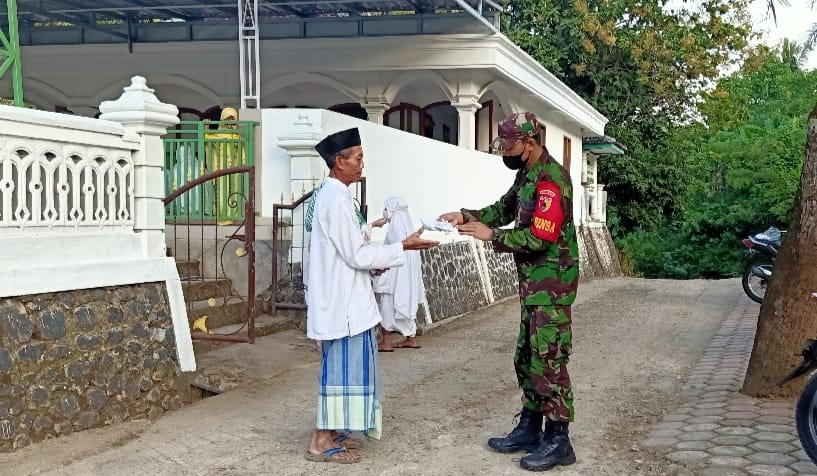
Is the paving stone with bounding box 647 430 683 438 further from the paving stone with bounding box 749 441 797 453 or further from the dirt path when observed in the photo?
the paving stone with bounding box 749 441 797 453

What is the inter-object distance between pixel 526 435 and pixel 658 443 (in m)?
0.85

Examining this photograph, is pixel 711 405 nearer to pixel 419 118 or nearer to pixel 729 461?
pixel 729 461

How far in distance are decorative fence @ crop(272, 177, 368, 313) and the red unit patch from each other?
4.89m

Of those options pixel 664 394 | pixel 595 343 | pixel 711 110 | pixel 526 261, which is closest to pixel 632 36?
pixel 711 110

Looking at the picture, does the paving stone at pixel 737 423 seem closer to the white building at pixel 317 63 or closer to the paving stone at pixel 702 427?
the paving stone at pixel 702 427

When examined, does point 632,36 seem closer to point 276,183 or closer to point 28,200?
→ point 276,183

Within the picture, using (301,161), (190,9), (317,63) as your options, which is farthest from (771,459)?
(190,9)

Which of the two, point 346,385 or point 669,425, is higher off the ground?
point 346,385

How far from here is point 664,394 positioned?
6809mm

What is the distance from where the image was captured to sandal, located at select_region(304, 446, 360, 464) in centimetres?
483

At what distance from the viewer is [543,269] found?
15.2 feet

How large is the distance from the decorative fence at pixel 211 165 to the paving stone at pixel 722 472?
6.09m

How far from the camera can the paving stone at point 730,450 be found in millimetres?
4862

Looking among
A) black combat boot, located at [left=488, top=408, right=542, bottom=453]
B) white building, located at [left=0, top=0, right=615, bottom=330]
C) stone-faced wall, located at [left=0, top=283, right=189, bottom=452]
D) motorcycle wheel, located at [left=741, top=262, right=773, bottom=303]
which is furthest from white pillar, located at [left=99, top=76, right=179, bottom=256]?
motorcycle wheel, located at [left=741, top=262, right=773, bottom=303]
